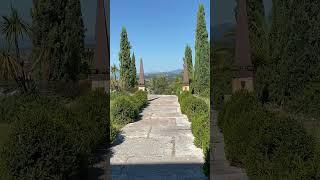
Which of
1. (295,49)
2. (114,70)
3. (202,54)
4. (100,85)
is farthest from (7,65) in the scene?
(114,70)

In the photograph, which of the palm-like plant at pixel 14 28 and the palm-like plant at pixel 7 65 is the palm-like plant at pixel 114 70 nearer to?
the palm-like plant at pixel 14 28

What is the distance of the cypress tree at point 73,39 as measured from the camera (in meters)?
5.55

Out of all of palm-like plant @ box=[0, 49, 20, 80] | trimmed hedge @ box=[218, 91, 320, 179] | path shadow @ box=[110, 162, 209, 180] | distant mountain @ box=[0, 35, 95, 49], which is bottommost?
path shadow @ box=[110, 162, 209, 180]

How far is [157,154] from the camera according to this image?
231 inches

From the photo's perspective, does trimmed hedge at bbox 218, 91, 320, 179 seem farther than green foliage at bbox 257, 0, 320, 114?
No

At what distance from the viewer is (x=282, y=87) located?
285 inches

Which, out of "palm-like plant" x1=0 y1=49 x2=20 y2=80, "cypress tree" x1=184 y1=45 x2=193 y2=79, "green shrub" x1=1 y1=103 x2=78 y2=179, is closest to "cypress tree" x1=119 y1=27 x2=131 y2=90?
"cypress tree" x1=184 y1=45 x2=193 y2=79

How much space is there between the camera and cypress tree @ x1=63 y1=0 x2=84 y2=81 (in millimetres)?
5555

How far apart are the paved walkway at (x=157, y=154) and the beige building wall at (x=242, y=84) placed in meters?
1.31

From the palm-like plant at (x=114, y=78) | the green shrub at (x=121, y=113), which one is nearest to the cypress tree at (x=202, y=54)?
the palm-like plant at (x=114, y=78)

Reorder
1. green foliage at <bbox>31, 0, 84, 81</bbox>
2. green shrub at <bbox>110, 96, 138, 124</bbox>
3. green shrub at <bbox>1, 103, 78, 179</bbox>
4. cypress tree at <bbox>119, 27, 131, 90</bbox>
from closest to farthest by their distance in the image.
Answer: green shrub at <bbox>1, 103, 78, 179</bbox>, green foliage at <bbox>31, 0, 84, 81</bbox>, green shrub at <bbox>110, 96, 138, 124</bbox>, cypress tree at <bbox>119, 27, 131, 90</bbox>

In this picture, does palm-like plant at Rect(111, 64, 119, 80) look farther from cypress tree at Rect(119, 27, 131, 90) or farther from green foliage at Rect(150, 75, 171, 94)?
green foliage at Rect(150, 75, 171, 94)

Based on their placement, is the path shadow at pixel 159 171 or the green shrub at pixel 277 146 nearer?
the green shrub at pixel 277 146

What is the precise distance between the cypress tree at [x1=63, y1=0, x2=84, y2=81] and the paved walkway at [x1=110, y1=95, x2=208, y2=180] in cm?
154
